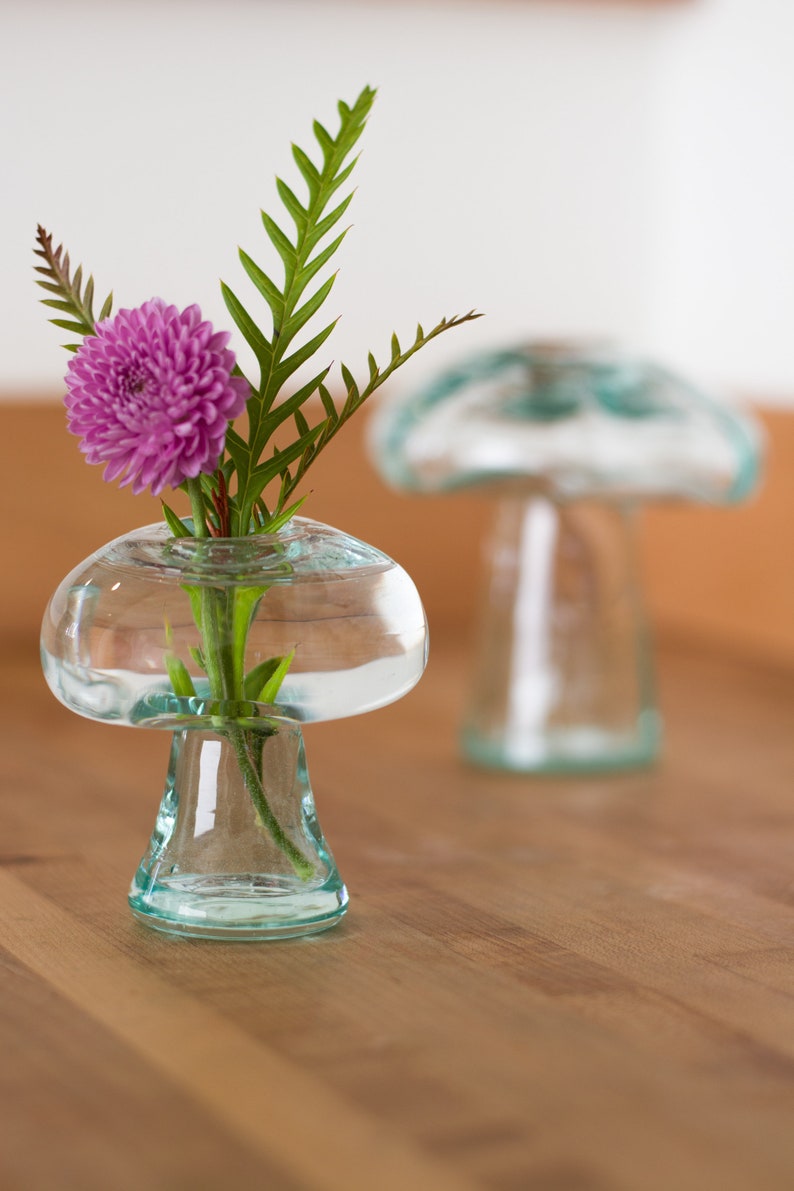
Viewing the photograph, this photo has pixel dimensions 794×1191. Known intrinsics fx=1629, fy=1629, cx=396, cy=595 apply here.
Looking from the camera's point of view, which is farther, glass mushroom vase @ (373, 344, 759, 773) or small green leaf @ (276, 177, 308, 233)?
glass mushroom vase @ (373, 344, 759, 773)

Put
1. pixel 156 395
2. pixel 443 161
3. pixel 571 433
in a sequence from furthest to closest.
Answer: pixel 443 161 → pixel 571 433 → pixel 156 395

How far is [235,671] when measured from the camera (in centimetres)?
51

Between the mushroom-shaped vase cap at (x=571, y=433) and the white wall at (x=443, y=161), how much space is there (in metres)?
0.41

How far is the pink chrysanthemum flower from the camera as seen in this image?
0.46 meters

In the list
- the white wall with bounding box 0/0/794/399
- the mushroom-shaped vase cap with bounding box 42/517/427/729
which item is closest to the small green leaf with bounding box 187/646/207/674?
the mushroom-shaped vase cap with bounding box 42/517/427/729

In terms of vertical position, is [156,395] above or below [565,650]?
above

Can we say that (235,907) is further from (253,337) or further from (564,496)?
(564,496)

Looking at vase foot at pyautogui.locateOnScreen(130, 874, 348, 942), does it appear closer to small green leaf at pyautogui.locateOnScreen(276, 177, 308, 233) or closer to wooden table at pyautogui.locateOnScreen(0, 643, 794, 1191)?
wooden table at pyautogui.locateOnScreen(0, 643, 794, 1191)

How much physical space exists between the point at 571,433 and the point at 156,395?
407 mm

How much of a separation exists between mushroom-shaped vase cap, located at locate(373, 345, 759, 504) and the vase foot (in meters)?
0.34

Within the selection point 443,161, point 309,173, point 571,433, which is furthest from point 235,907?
point 443,161

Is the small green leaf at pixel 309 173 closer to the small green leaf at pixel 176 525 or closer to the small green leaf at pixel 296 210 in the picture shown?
the small green leaf at pixel 296 210

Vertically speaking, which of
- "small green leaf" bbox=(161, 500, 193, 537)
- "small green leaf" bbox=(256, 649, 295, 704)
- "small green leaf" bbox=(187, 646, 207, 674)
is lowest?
"small green leaf" bbox=(256, 649, 295, 704)

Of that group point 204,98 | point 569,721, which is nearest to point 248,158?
point 204,98
